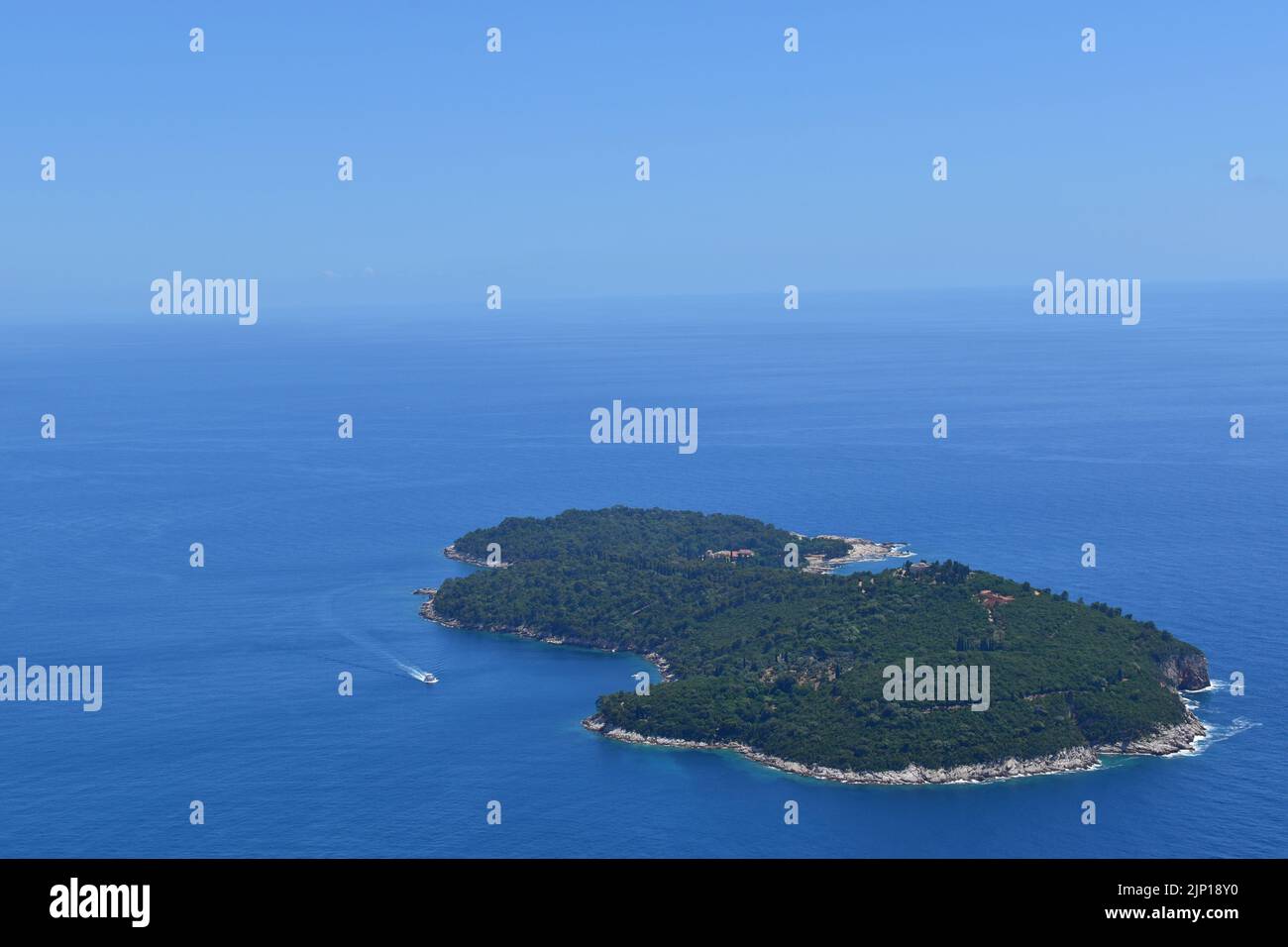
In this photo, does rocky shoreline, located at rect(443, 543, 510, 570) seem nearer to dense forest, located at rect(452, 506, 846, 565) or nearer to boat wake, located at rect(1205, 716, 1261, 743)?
dense forest, located at rect(452, 506, 846, 565)

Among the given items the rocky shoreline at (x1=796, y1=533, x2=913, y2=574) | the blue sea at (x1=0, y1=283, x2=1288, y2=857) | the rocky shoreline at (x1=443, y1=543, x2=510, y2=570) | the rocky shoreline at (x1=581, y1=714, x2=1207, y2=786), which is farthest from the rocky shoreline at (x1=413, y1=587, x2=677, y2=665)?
the rocky shoreline at (x1=796, y1=533, x2=913, y2=574)

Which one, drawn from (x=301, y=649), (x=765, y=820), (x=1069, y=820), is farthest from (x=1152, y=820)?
(x=301, y=649)

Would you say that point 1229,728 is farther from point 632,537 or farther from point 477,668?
point 632,537

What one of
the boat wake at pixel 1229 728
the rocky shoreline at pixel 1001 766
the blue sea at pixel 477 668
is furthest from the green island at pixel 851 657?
the blue sea at pixel 477 668

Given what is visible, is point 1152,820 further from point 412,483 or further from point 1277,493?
point 412,483

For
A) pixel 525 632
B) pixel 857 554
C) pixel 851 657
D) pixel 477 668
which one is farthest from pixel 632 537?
pixel 851 657

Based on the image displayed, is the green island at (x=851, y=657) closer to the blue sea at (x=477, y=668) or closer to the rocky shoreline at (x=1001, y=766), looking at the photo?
the rocky shoreline at (x=1001, y=766)
